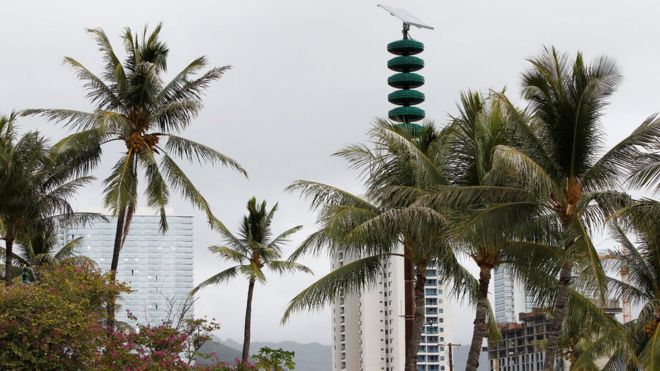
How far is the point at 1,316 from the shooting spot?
97.5 feet

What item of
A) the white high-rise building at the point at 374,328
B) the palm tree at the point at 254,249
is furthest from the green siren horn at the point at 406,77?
the white high-rise building at the point at 374,328

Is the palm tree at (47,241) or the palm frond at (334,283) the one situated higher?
the palm tree at (47,241)

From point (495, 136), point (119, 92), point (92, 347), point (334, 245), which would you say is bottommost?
point (92, 347)

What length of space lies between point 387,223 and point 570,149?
4.71 metres

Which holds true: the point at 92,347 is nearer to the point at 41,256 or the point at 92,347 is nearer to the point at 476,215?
the point at 476,215

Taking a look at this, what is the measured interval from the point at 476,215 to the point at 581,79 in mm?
3788

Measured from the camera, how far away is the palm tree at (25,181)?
38.9 meters

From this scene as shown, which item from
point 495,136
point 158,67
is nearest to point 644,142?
point 495,136

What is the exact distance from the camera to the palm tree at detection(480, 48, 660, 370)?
28906mm

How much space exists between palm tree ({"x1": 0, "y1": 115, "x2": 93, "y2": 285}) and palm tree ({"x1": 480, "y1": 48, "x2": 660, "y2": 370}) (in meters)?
14.8

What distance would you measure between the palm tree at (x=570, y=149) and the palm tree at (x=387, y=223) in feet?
9.40

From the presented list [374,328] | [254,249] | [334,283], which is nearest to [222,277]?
[254,249]

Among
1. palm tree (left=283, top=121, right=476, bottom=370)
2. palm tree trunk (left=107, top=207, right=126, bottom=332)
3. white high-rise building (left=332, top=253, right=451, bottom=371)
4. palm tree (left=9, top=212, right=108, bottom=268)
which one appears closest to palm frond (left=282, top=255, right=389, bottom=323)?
palm tree (left=283, top=121, right=476, bottom=370)

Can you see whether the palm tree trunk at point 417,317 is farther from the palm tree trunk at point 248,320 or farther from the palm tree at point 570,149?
the palm tree trunk at point 248,320
